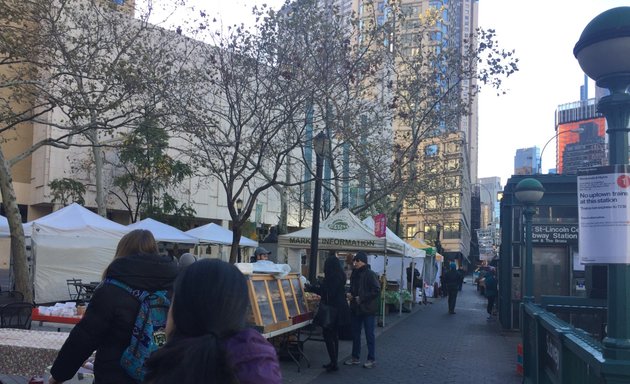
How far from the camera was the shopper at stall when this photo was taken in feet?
31.3

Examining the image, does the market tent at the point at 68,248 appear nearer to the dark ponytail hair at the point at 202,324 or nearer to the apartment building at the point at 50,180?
the apartment building at the point at 50,180

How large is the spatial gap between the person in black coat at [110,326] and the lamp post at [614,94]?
2.54 metres

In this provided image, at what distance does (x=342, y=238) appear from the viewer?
1445 cm

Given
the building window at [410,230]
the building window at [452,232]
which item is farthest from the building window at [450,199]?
the building window at [410,230]

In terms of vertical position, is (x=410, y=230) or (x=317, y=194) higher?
(x=317, y=194)

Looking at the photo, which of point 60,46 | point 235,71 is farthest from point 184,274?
point 235,71

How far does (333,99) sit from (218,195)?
24827mm

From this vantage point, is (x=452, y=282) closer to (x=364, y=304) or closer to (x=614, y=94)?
(x=364, y=304)

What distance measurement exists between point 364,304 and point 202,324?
8025 millimetres

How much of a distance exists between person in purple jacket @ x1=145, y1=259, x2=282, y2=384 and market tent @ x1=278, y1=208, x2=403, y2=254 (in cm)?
1228

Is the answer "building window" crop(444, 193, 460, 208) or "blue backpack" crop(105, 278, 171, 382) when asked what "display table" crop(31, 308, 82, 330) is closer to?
"blue backpack" crop(105, 278, 171, 382)

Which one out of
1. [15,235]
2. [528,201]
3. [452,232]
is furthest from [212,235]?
[452,232]

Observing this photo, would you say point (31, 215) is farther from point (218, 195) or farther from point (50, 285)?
point (50, 285)

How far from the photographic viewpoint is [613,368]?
3170 mm
